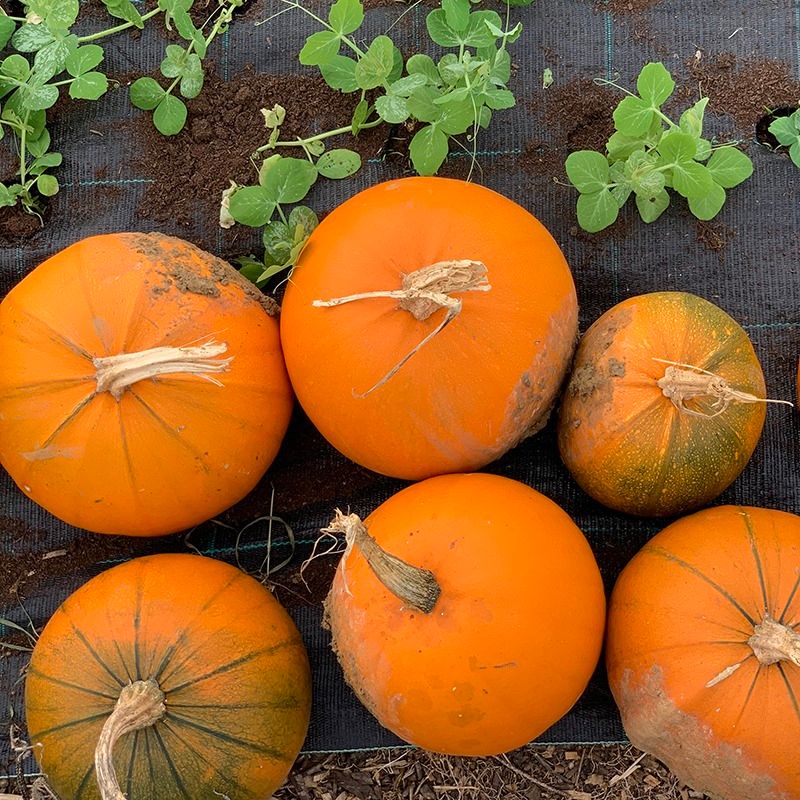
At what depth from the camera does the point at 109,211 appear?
2.05 metres

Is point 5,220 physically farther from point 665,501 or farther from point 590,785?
point 590,785

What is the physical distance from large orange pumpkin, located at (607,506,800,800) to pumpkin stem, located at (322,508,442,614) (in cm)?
43

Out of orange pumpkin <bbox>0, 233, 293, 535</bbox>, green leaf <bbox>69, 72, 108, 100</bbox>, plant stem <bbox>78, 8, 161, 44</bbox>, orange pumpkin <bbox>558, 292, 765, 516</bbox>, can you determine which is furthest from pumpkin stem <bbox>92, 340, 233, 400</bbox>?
plant stem <bbox>78, 8, 161, 44</bbox>

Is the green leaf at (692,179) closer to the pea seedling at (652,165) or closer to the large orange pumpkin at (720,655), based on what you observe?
the pea seedling at (652,165)

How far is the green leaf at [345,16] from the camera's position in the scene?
5.82 feet

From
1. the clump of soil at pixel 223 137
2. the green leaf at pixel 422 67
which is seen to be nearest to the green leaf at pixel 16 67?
the clump of soil at pixel 223 137

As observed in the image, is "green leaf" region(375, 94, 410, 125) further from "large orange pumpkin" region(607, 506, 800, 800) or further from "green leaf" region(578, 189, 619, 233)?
"large orange pumpkin" region(607, 506, 800, 800)

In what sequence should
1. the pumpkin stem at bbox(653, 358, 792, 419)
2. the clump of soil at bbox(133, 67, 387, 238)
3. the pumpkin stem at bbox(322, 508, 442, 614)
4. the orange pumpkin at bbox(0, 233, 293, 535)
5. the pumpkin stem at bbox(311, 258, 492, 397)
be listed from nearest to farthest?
the pumpkin stem at bbox(322, 508, 442, 614) → the pumpkin stem at bbox(311, 258, 492, 397) → the pumpkin stem at bbox(653, 358, 792, 419) → the orange pumpkin at bbox(0, 233, 293, 535) → the clump of soil at bbox(133, 67, 387, 238)

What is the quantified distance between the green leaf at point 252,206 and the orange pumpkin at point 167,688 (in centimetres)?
77

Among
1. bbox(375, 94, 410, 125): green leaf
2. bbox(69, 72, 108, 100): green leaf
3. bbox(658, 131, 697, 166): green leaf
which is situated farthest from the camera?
bbox(69, 72, 108, 100): green leaf

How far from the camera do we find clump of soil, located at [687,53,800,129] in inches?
78.3

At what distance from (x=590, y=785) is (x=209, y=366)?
128 cm

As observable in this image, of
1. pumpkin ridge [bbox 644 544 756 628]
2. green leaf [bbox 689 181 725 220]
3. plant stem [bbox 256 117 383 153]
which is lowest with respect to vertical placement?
pumpkin ridge [bbox 644 544 756 628]

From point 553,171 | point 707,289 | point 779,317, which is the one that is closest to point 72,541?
point 553,171
